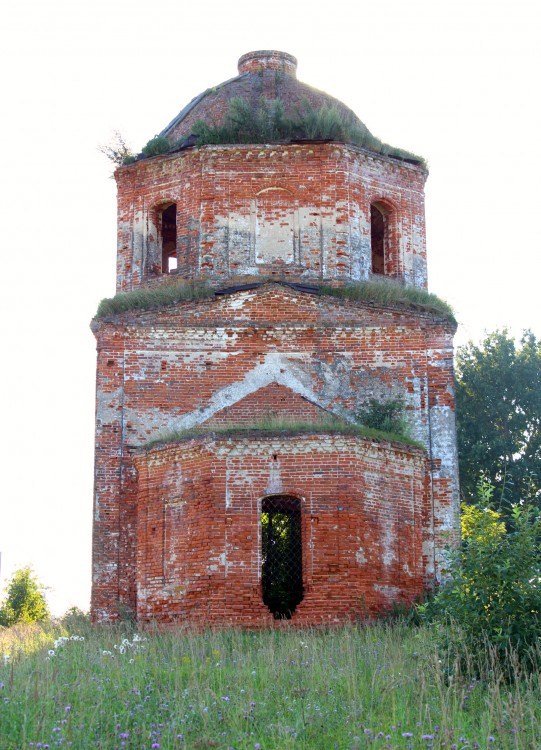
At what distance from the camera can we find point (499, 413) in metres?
25.9

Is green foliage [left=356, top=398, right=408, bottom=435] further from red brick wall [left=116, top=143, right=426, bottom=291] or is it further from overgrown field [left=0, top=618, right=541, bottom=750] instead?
overgrown field [left=0, top=618, right=541, bottom=750]

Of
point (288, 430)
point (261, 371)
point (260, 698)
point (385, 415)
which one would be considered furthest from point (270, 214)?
point (260, 698)

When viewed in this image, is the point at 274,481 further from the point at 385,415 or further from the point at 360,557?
the point at 385,415

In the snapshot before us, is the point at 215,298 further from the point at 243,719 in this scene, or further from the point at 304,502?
the point at 243,719

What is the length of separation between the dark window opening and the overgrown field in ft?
29.9

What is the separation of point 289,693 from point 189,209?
35.1ft

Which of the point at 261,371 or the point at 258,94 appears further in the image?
the point at 258,94

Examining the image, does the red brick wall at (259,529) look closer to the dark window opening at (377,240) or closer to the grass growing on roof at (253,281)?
the grass growing on roof at (253,281)

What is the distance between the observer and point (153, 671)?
11.1 metres

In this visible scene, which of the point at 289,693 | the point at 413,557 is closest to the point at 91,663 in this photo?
the point at 289,693

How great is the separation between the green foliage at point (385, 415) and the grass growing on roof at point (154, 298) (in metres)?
3.17

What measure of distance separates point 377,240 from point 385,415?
4544 millimetres

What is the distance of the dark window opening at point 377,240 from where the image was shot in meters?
20.5

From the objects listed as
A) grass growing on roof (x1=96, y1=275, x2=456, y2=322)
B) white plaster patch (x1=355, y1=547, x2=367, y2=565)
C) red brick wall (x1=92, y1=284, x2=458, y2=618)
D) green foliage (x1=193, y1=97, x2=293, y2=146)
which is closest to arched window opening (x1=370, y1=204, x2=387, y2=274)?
grass growing on roof (x1=96, y1=275, x2=456, y2=322)
